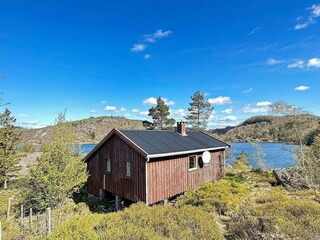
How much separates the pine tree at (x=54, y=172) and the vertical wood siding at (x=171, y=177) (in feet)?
13.3

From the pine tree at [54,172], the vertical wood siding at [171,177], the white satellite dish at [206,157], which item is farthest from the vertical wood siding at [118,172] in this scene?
the white satellite dish at [206,157]

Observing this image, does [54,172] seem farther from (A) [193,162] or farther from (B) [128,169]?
(A) [193,162]

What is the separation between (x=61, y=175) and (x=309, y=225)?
10516 millimetres

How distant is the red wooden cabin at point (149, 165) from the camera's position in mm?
11820

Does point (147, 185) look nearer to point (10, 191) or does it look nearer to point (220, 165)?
point (220, 165)

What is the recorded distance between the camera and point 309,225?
245 inches

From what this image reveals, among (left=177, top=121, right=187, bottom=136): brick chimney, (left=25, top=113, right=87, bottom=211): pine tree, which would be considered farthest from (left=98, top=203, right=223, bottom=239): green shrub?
(left=177, top=121, right=187, bottom=136): brick chimney

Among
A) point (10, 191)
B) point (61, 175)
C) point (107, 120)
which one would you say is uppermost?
point (107, 120)

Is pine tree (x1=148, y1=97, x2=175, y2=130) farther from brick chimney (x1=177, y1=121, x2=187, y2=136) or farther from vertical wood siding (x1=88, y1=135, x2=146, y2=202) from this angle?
vertical wood siding (x1=88, y1=135, x2=146, y2=202)

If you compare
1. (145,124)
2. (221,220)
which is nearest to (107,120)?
(145,124)

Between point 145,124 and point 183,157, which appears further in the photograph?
point 145,124

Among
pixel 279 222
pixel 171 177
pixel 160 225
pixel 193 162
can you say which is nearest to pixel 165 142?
pixel 171 177

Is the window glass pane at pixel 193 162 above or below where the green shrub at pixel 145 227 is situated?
above

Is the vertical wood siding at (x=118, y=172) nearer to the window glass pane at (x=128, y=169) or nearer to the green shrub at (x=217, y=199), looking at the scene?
the window glass pane at (x=128, y=169)
